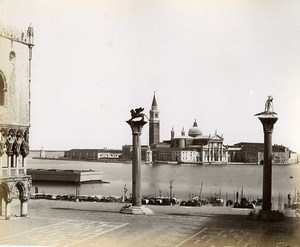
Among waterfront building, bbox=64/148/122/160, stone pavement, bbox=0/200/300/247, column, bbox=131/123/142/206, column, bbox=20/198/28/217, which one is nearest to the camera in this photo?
stone pavement, bbox=0/200/300/247

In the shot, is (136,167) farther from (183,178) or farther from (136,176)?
(183,178)

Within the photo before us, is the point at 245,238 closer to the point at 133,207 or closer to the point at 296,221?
the point at 296,221

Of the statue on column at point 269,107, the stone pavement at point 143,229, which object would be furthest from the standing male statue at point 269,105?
the stone pavement at point 143,229

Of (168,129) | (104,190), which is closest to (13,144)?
(104,190)

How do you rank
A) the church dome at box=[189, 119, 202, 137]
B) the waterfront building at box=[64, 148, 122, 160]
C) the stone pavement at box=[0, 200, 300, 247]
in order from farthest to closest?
the waterfront building at box=[64, 148, 122, 160], the church dome at box=[189, 119, 202, 137], the stone pavement at box=[0, 200, 300, 247]

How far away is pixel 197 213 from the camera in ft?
21.5

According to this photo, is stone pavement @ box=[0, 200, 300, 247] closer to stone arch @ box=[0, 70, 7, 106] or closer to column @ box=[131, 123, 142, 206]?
column @ box=[131, 123, 142, 206]

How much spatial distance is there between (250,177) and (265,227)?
1.77ft

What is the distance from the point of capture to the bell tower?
6.07m

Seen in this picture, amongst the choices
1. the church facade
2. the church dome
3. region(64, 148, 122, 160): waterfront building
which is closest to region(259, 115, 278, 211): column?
the church facade

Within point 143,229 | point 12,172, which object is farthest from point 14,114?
point 143,229

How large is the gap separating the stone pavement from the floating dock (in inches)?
11.7

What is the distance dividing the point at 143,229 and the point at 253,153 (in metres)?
1.16

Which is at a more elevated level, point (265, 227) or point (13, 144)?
point (13, 144)
